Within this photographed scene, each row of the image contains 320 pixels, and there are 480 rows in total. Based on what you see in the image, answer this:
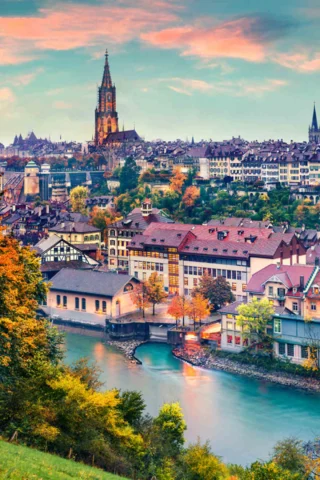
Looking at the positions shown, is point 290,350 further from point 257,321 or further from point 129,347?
point 129,347

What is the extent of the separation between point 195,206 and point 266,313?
1035 inches

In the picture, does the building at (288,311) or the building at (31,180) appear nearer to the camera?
the building at (288,311)

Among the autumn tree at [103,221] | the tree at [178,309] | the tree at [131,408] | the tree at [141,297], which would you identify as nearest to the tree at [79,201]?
the autumn tree at [103,221]

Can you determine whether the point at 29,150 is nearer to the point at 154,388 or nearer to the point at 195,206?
the point at 195,206

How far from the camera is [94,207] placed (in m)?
58.5

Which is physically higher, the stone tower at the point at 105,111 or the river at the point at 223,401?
the stone tower at the point at 105,111

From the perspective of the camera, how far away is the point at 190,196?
2137 inches

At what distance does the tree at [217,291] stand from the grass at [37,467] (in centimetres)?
2103

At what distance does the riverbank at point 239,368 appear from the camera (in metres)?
25.5

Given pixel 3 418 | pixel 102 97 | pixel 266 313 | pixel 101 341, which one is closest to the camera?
pixel 3 418

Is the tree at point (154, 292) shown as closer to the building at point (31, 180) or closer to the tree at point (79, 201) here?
the tree at point (79, 201)

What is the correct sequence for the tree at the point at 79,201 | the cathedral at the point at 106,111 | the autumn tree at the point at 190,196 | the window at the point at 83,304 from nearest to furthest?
the window at the point at 83,304, the autumn tree at the point at 190,196, the tree at the point at 79,201, the cathedral at the point at 106,111

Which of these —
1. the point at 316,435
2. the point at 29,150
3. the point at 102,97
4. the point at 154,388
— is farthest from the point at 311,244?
the point at 29,150

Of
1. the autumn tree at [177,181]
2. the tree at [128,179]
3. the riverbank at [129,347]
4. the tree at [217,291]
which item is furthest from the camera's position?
the tree at [128,179]
